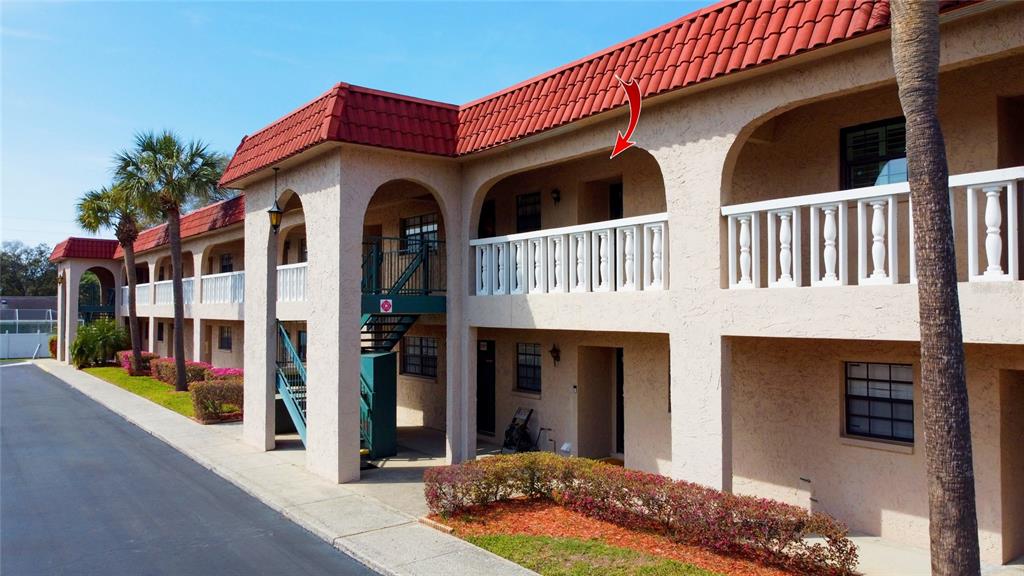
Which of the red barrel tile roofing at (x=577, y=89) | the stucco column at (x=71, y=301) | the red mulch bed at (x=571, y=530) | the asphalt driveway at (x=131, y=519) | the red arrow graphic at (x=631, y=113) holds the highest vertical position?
the red barrel tile roofing at (x=577, y=89)

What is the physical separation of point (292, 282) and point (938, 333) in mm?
12495

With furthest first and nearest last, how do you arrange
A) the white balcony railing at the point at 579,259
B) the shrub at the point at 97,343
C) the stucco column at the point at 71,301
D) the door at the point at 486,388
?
the stucco column at the point at 71,301 < the shrub at the point at 97,343 < the door at the point at 486,388 < the white balcony railing at the point at 579,259

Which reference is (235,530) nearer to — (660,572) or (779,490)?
(660,572)

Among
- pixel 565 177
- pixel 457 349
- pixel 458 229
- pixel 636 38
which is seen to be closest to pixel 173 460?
pixel 457 349

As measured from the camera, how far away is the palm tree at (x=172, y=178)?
22922 mm

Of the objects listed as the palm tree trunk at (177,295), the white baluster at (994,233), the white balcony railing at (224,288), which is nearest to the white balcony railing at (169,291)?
the white balcony railing at (224,288)

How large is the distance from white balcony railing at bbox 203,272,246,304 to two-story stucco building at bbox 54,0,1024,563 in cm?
703

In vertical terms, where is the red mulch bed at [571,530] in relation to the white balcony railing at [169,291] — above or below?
below

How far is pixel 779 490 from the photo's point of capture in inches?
377

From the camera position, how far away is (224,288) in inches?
894

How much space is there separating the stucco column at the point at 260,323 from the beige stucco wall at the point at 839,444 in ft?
29.6

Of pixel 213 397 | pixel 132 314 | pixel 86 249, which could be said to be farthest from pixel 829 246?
pixel 86 249

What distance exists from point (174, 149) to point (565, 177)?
52.9 feet

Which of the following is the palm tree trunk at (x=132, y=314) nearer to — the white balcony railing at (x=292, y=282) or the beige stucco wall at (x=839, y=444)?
the white balcony railing at (x=292, y=282)
